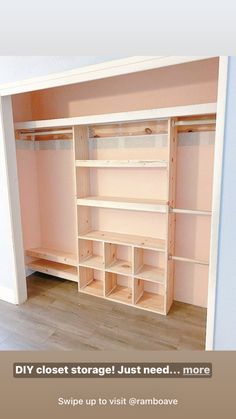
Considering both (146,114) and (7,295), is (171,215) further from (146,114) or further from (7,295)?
(7,295)

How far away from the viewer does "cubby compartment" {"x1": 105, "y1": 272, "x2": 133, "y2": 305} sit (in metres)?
2.27

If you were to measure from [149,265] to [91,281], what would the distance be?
2.20 feet

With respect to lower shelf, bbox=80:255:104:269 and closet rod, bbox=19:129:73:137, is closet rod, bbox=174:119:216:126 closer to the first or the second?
closet rod, bbox=19:129:73:137

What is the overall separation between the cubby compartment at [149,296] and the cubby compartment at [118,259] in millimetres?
155

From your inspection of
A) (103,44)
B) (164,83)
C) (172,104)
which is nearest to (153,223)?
(172,104)

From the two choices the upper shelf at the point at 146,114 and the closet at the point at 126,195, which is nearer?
the upper shelf at the point at 146,114

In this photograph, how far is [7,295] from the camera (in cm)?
228

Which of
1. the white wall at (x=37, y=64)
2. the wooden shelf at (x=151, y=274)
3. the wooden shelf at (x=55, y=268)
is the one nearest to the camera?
the white wall at (x=37, y=64)

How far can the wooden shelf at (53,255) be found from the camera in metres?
2.47

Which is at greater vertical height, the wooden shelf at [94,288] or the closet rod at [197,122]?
the closet rod at [197,122]

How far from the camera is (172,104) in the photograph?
1.95 meters

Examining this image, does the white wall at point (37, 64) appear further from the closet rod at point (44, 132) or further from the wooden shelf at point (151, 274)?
the wooden shelf at point (151, 274)

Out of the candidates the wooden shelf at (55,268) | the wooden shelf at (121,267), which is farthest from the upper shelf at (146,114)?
the wooden shelf at (55,268)
